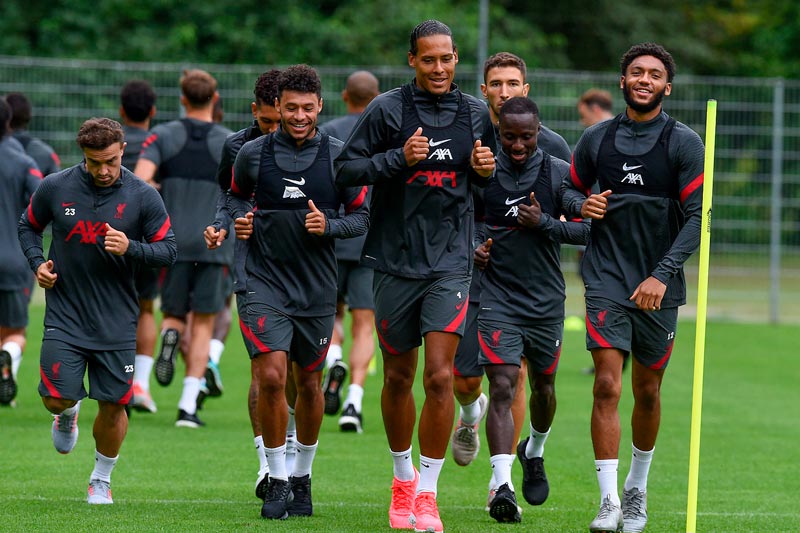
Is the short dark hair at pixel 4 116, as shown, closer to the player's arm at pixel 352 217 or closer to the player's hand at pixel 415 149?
the player's arm at pixel 352 217

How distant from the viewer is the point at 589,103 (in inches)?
553

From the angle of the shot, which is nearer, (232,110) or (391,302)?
(391,302)

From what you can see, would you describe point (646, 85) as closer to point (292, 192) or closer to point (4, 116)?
point (292, 192)

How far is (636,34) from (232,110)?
18.4 metres

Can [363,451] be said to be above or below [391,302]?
below

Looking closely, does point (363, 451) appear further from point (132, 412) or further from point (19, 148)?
point (19, 148)

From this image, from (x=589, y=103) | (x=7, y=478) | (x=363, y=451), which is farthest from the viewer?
(x=589, y=103)

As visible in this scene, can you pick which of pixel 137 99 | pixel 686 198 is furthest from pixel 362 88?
pixel 686 198

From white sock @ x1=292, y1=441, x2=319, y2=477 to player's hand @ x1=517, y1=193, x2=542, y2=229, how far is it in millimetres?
1693

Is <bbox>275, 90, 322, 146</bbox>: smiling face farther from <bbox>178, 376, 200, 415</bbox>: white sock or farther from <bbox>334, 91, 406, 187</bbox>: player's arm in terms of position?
<bbox>178, 376, 200, 415</bbox>: white sock

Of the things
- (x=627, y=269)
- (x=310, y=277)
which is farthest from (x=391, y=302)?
(x=627, y=269)

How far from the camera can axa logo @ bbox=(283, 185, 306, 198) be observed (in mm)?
7938

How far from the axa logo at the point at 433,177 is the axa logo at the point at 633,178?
0.91 metres

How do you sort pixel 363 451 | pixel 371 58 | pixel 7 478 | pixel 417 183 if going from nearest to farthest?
pixel 417 183
pixel 7 478
pixel 363 451
pixel 371 58
